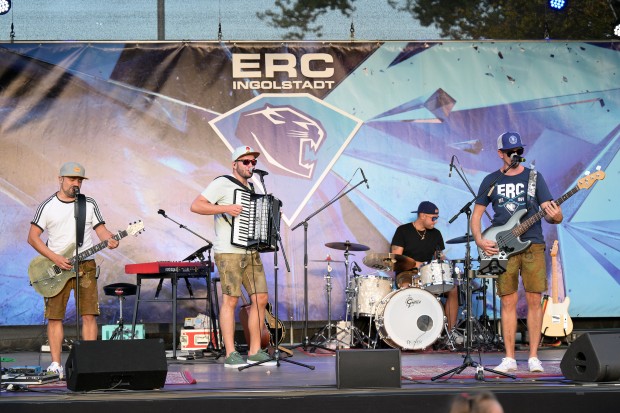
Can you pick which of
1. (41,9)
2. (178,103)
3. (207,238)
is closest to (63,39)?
(41,9)

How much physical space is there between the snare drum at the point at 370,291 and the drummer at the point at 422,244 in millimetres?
346

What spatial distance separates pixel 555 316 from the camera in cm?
1202

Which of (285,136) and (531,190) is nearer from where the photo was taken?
(531,190)

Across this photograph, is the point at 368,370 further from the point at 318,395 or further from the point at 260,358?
the point at 260,358

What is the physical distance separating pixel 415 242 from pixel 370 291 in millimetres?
913

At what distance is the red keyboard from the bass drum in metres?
2.13

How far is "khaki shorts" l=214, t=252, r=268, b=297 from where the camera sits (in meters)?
9.17

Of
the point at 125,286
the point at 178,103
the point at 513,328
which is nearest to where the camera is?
the point at 513,328

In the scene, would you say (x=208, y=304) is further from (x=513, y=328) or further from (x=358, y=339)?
(x=513, y=328)

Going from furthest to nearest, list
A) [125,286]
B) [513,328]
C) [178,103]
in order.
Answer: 1. [178,103]
2. [125,286]
3. [513,328]

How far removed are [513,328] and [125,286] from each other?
4751mm

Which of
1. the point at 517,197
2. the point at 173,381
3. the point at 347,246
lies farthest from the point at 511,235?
the point at 347,246

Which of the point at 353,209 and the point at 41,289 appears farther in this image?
the point at 353,209

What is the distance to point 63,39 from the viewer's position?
39.3ft
